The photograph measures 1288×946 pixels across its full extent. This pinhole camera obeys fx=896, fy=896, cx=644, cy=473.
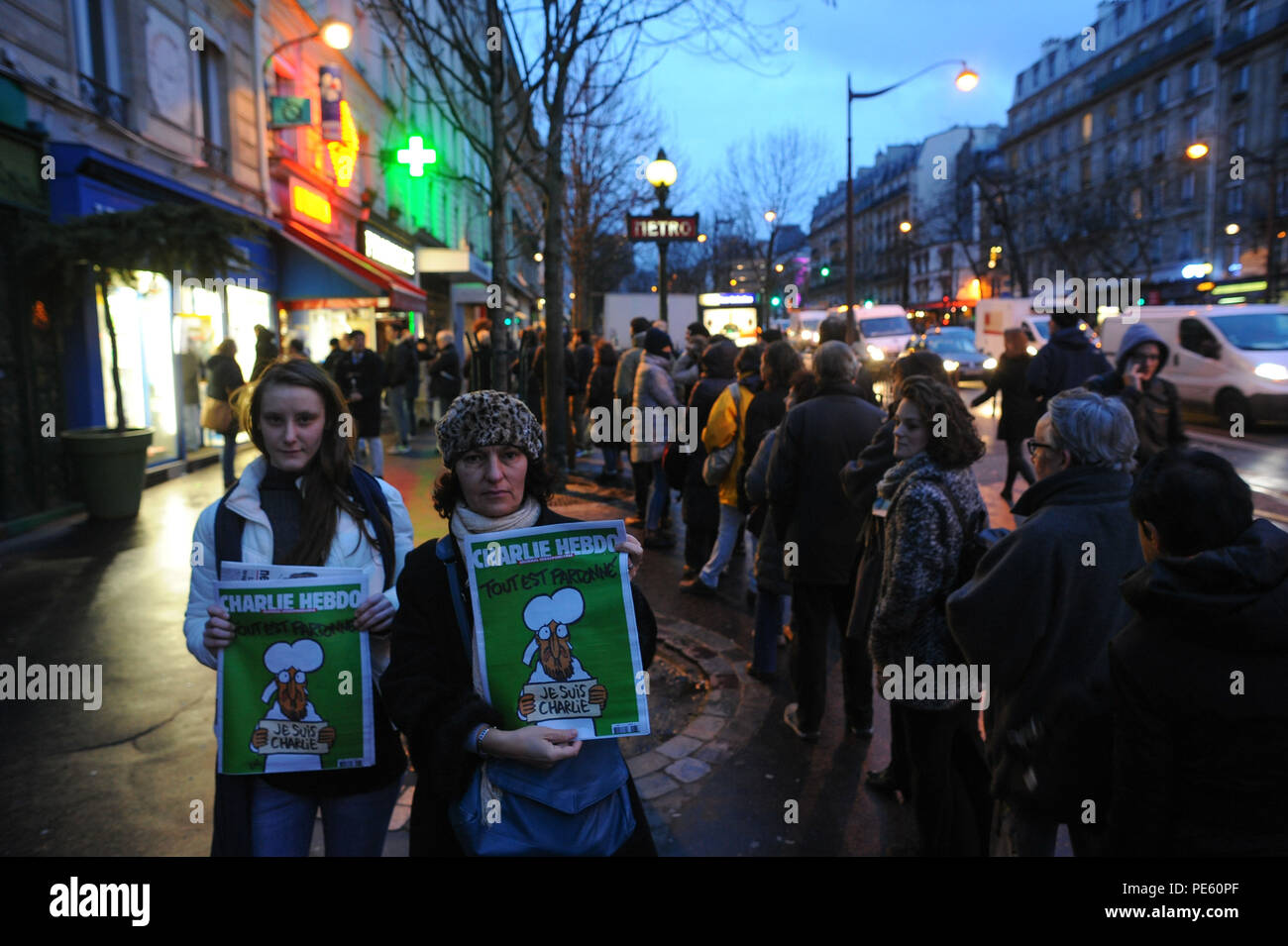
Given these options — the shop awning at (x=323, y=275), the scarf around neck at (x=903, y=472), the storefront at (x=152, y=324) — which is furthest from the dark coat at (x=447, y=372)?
the scarf around neck at (x=903, y=472)

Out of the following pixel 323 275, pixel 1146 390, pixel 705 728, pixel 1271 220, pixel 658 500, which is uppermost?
pixel 1271 220

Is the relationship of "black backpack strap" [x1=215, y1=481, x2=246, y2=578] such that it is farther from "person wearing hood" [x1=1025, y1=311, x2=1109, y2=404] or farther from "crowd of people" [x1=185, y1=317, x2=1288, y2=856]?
"person wearing hood" [x1=1025, y1=311, x2=1109, y2=404]

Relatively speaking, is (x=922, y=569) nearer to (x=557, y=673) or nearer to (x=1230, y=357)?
(x=557, y=673)

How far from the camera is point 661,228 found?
12.1 metres

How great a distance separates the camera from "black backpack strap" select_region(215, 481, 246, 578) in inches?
92.1

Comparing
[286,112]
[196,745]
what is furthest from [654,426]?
[286,112]

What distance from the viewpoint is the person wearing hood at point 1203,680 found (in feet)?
5.79

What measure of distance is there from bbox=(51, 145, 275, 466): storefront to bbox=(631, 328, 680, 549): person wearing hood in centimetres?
486

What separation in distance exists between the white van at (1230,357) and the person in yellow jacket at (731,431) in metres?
11.0

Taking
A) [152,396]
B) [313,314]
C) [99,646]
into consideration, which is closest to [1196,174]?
[313,314]

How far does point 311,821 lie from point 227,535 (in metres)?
0.80
